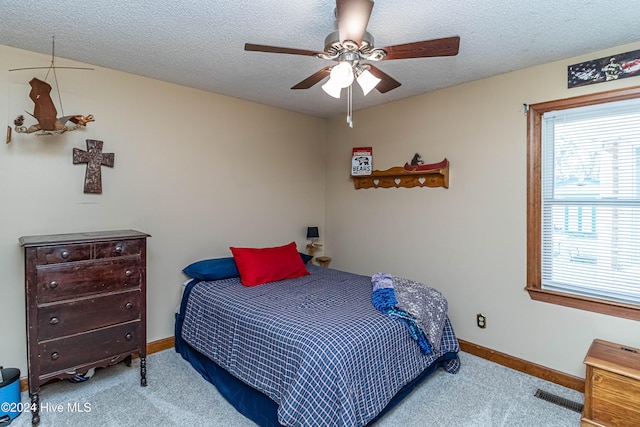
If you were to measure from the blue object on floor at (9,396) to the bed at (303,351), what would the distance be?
42.2 inches

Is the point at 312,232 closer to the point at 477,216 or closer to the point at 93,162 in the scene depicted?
the point at 477,216

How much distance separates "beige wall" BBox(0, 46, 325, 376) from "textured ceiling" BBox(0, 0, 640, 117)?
30 centimetres

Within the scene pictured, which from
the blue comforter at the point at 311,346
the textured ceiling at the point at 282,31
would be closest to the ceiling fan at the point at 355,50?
the textured ceiling at the point at 282,31

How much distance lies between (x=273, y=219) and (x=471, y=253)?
6.99 ft

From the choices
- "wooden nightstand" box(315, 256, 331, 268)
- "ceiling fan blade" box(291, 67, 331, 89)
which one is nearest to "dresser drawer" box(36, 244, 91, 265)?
"ceiling fan blade" box(291, 67, 331, 89)

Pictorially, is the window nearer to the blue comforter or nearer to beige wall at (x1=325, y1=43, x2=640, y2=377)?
beige wall at (x1=325, y1=43, x2=640, y2=377)

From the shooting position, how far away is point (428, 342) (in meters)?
2.40

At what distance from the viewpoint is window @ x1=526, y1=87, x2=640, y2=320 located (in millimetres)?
2359

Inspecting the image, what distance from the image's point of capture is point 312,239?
442 centimetres

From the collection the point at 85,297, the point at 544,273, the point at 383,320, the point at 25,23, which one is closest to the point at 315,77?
the point at 383,320

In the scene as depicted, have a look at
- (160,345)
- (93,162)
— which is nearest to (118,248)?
(93,162)

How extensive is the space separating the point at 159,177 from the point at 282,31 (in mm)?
1763

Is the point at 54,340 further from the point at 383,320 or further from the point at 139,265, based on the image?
the point at 383,320

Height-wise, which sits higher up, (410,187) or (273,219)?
(410,187)
